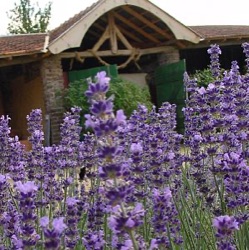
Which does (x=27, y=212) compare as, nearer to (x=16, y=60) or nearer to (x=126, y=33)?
(x=16, y=60)

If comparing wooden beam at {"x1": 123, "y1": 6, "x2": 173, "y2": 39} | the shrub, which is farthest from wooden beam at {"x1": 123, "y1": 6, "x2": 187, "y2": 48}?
the shrub

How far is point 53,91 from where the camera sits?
12844mm

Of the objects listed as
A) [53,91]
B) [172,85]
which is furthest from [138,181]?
[172,85]

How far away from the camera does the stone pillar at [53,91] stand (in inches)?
502

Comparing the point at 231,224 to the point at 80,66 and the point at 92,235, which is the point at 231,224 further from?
the point at 80,66

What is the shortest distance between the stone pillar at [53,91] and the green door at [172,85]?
294 centimetres

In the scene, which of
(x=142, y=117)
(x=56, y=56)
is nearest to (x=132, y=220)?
(x=142, y=117)

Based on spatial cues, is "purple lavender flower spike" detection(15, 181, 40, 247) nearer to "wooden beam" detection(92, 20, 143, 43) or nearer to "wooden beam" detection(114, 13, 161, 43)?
"wooden beam" detection(114, 13, 161, 43)

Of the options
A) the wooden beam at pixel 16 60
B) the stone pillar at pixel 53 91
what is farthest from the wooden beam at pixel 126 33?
the wooden beam at pixel 16 60

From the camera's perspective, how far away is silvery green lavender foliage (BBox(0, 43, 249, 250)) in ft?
4.74

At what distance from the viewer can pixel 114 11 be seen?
13633 millimetres

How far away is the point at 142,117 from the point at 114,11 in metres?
10.4

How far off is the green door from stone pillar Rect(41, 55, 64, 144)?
9.66ft

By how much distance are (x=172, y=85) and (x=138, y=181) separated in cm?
1201
